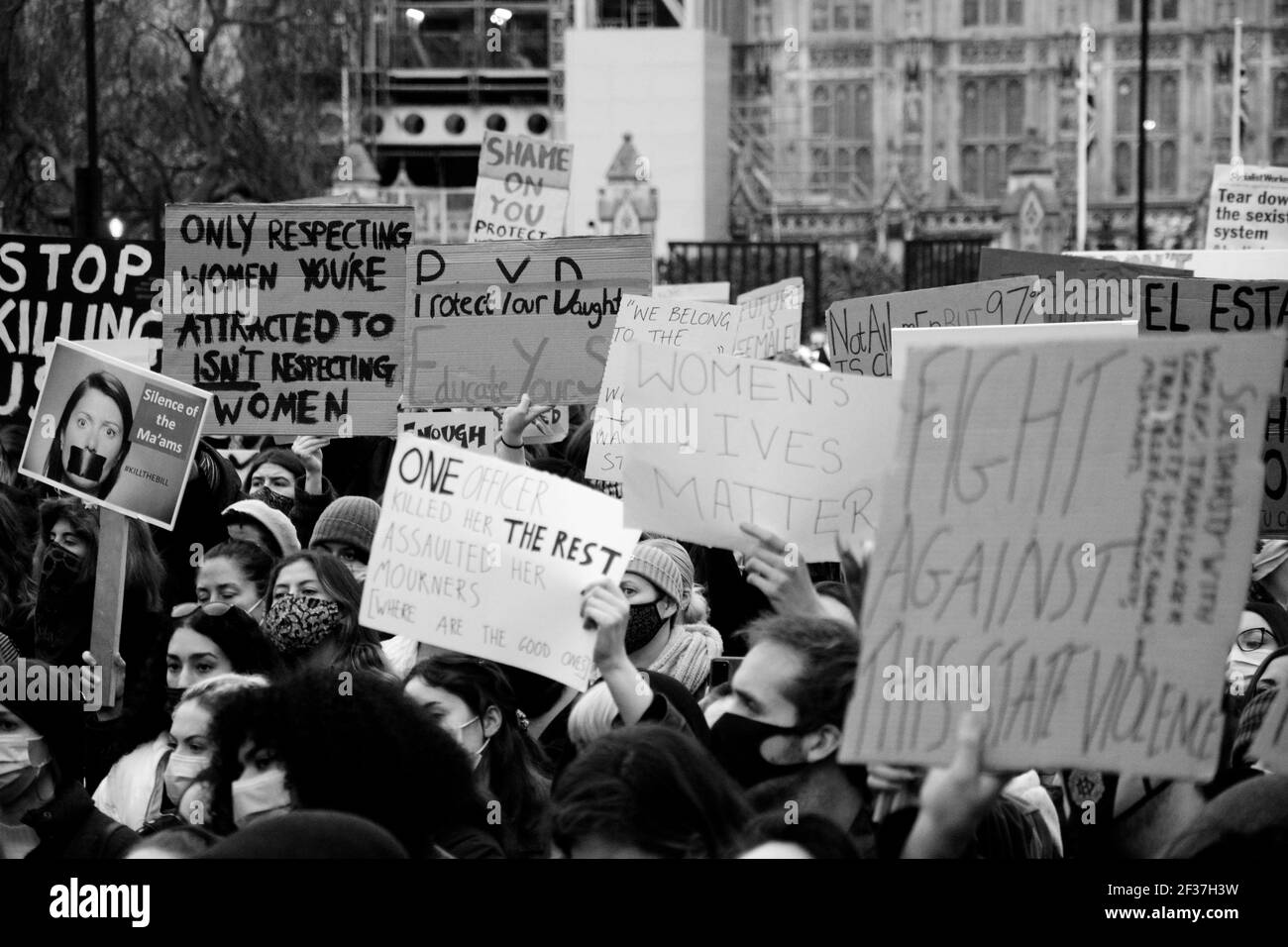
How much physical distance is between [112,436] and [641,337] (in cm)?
220

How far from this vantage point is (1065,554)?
3039 millimetres

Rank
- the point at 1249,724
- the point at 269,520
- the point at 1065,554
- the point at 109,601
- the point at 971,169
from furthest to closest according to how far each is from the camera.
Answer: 1. the point at 971,169
2. the point at 269,520
3. the point at 109,601
4. the point at 1249,724
5. the point at 1065,554

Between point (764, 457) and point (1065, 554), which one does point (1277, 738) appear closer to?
point (1065, 554)

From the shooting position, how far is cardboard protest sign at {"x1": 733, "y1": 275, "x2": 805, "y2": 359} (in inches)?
314

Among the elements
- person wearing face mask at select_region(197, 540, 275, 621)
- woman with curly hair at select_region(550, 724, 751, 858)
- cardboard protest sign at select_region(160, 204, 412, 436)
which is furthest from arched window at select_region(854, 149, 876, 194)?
woman with curly hair at select_region(550, 724, 751, 858)

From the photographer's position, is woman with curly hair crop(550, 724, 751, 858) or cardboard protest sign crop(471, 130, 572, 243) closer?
woman with curly hair crop(550, 724, 751, 858)

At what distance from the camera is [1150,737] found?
9.57ft

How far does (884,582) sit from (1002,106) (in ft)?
183

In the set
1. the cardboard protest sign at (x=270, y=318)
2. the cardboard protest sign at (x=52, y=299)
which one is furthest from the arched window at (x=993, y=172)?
the cardboard protest sign at (x=270, y=318)

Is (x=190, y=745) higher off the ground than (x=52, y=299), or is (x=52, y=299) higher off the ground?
(x=52, y=299)

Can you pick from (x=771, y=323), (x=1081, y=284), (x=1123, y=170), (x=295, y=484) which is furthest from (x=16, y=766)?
(x=1123, y=170)

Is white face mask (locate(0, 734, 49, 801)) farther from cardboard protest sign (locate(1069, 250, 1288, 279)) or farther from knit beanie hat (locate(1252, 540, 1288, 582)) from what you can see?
cardboard protest sign (locate(1069, 250, 1288, 279))

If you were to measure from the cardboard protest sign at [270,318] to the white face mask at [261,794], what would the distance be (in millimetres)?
3001
